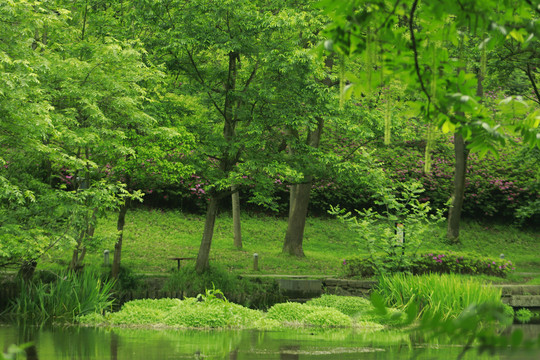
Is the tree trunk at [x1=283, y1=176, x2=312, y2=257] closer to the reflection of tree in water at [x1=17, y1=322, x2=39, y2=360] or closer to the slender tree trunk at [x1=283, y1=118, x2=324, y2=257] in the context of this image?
the slender tree trunk at [x1=283, y1=118, x2=324, y2=257]

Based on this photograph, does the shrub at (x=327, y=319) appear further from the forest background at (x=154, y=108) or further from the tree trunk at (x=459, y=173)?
the tree trunk at (x=459, y=173)

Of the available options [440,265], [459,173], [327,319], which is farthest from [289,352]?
[459,173]

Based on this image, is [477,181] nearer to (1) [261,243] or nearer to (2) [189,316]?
(1) [261,243]

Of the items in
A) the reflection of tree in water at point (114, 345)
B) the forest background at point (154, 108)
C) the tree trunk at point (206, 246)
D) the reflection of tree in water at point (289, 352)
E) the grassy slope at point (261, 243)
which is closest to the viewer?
the reflection of tree in water at point (114, 345)

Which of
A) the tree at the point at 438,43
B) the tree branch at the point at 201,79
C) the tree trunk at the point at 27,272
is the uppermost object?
the tree branch at the point at 201,79

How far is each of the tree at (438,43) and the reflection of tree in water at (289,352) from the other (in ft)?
15.9

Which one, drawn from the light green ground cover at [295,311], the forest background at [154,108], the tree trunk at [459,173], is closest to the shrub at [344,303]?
the light green ground cover at [295,311]

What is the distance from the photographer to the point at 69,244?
1044cm

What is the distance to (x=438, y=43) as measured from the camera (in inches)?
117

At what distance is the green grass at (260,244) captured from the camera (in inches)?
675

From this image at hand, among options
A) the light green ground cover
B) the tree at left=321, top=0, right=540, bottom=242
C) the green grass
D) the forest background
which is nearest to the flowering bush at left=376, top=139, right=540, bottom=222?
the green grass

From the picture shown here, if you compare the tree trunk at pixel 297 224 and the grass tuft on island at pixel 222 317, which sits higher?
the tree trunk at pixel 297 224

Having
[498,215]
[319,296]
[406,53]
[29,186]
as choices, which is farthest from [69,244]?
[498,215]

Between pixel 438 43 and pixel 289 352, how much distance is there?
5.69 metres
